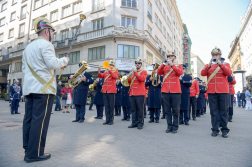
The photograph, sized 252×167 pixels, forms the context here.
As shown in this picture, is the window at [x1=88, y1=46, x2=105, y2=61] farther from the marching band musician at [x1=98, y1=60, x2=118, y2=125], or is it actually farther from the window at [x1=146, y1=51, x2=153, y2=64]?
the marching band musician at [x1=98, y1=60, x2=118, y2=125]

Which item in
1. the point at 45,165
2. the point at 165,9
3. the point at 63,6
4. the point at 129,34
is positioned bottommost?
the point at 45,165

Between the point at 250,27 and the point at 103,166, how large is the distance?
47197mm

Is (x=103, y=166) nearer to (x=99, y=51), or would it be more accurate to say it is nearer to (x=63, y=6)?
(x=99, y=51)

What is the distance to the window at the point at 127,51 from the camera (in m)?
23.2

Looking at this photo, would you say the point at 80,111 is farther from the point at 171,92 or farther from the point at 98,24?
the point at 98,24

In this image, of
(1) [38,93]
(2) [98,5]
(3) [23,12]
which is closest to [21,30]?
(3) [23,12]

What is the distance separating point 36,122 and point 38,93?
1.62 feet

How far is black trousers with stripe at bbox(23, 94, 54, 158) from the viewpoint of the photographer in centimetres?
310

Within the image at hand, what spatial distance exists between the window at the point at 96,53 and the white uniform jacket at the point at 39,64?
810 inches

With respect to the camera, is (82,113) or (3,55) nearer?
(82,113)

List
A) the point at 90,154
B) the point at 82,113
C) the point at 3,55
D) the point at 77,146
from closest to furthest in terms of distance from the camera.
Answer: the point at 90,154 < the point at 77,146 < the point at 82,113 < the point at 3,55

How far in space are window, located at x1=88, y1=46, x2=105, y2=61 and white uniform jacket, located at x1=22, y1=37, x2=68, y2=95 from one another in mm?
20576

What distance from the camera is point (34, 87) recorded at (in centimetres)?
317

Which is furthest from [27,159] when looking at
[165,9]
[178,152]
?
[165,9]
